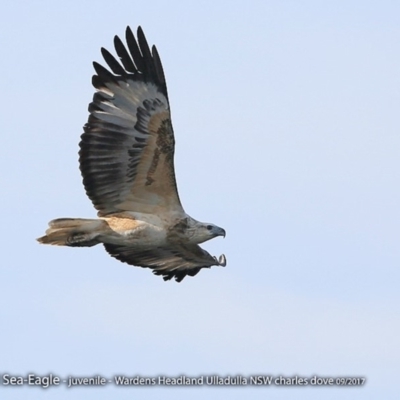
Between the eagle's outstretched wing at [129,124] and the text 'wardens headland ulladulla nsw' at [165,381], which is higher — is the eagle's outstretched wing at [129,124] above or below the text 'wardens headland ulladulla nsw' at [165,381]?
above

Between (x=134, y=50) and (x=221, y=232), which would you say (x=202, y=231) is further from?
(x=134, y=50)

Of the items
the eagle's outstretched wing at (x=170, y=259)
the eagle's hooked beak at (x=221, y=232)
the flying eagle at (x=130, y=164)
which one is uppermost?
the flying eagle at (x=130, y=164)

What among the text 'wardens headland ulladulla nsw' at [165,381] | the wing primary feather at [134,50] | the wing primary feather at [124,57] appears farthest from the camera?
the wing primary feather at [124,57]

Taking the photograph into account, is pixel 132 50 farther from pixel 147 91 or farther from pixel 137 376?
pixel 137 376

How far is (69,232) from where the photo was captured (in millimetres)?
18688

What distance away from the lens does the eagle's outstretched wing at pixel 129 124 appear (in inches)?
741

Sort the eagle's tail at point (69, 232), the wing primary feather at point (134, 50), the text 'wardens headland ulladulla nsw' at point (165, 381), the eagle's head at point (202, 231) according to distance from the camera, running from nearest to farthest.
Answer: the text 'wardens headland ulladulla nsw' at point (165, 381) < the eagle's tail at point (69, 232) < the wing primary feather at point (134, 50) < the eagle's head at point (202, 231)

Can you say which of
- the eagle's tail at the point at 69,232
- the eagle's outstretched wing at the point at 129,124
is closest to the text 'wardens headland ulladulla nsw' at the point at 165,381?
the eagle's tail at the point at 69,232

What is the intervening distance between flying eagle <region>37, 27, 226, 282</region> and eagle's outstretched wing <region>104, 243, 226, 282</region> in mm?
641

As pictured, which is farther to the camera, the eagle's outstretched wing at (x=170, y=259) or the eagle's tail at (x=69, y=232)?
the eagle's outstretched wing at (x=170, y=259)

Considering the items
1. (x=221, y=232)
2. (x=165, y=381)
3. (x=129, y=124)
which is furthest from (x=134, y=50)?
(x=165, y=381)

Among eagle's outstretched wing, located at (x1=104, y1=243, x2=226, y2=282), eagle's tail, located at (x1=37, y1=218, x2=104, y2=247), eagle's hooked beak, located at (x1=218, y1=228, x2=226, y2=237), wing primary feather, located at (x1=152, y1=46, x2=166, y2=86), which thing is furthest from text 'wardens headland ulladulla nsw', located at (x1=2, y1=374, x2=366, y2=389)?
wing primary feather, located at (x1=152, y1=46, x2=166, y2=86)

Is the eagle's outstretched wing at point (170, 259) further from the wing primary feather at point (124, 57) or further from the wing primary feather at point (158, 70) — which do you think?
the wing primary feather at point (124, 57)

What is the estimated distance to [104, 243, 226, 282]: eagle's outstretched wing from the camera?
20.0 meters
